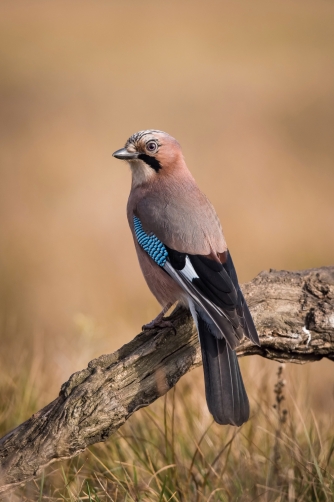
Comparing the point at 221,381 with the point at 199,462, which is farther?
the point at 199,462

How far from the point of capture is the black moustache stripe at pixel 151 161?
14.0ft

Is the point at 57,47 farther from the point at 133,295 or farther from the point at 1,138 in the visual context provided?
the point at 133,295

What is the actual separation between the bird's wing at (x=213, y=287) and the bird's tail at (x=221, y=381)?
6 centimetres

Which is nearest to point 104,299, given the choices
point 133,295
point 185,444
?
point 133,295

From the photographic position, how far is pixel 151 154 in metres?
4.27

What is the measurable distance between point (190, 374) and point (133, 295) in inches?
146

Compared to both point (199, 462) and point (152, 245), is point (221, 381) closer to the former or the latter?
point (199, 462)

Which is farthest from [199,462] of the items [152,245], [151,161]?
[151,161]

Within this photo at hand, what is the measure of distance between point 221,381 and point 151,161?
5.30 feet

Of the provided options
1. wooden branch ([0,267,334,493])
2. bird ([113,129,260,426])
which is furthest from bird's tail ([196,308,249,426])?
wooden branch ([0,267,334,493])

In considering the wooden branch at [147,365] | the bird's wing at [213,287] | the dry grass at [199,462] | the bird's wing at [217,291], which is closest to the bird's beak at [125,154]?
the bird's wing at [213,287]

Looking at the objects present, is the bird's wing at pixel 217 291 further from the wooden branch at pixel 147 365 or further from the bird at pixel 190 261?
the wooden branch at pixel 147 365

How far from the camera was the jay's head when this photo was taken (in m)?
4.23

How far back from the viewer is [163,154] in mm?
4281
